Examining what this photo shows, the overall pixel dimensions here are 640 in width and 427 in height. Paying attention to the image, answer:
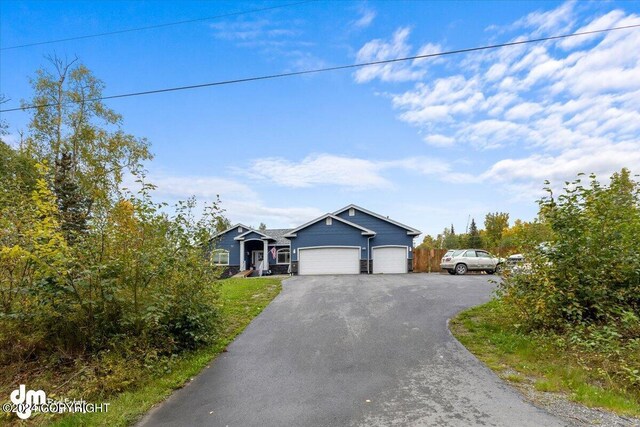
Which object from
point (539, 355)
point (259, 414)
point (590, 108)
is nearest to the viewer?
point (259, 414)

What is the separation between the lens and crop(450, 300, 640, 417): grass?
154 inches

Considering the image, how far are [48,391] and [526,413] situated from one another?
5976mm

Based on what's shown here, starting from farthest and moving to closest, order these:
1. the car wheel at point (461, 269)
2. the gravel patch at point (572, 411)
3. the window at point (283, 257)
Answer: the window at point (283, 257), the car wheel at point (461, 269), the gravel patch at point (572, 411)

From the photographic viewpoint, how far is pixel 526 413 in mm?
3516

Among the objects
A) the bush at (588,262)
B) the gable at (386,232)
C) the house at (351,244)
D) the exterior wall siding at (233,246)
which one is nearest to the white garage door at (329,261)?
the house at (351,244)

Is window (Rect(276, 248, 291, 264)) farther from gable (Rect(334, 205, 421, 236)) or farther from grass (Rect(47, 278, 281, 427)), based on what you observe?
grass (Rect(47, 278, 281, 427))

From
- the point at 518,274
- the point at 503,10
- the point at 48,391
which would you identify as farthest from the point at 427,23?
the point at 48,391

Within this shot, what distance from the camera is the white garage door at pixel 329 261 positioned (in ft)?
68.6

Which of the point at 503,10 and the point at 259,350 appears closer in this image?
the point at 259,350

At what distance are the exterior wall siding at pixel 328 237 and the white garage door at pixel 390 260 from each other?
44.6 inches

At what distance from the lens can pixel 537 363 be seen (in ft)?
16.8

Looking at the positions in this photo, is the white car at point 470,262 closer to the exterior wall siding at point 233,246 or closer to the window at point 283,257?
the window at point 283,257

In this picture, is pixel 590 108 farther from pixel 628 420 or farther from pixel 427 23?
pixel 628 420

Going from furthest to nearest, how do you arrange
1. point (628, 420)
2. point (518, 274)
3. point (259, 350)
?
point (518, 274)
point (259, 350)
point (628, 420)
